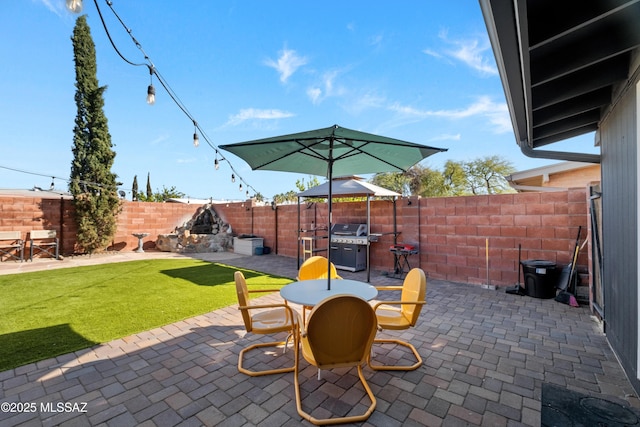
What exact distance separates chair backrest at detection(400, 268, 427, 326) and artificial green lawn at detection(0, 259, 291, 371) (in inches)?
115

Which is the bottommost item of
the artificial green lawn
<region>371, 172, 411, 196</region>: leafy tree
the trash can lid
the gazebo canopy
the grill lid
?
the artificial green lawn

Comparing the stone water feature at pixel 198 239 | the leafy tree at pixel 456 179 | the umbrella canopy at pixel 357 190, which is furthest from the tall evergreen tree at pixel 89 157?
the leafy tree at pixel 456 179

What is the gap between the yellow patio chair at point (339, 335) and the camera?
6.09ft

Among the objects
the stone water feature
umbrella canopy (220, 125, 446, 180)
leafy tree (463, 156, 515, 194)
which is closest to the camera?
umbrella canopy (220, 125, 446, 180)

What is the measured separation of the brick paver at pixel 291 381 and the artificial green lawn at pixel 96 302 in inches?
15.1

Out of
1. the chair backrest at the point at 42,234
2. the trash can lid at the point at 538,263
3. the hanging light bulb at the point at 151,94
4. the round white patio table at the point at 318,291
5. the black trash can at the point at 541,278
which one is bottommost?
the black trash can at the point at 541,278

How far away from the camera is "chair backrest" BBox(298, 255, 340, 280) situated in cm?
355

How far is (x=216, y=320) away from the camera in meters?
3.71

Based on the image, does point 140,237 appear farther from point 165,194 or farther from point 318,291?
point 165,194

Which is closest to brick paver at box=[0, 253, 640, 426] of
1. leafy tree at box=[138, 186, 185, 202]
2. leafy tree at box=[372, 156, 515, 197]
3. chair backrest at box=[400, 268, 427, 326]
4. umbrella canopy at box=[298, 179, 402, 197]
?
chair backrest at box=[400, 268, 427, 326]

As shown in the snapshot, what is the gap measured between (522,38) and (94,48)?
13366 millimetres

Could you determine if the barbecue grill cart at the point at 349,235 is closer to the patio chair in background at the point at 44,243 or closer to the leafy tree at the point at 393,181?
the patio chair in background at the point at 44,243

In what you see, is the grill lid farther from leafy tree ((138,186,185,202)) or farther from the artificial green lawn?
leafy tree ((138,186,185,202))

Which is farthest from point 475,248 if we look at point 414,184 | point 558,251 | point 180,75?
point 414,184
